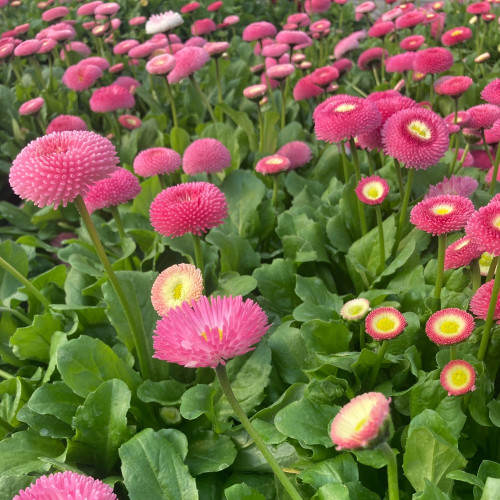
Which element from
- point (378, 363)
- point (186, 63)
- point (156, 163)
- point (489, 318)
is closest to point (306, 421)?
point (378, 363)

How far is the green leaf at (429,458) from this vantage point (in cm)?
118

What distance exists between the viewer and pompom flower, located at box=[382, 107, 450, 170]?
5.39 ft

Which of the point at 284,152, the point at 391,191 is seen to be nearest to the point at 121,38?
the point at 284,152

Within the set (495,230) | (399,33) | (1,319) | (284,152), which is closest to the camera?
(495,230)

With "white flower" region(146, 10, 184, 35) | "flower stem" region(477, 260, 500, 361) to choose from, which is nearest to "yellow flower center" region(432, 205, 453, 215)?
"flower stem" region(477, 260, 500, 361)

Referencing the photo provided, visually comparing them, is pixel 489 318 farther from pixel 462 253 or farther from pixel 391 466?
pixel 391 466

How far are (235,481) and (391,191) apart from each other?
4.14 feet

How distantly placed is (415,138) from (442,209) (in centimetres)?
30

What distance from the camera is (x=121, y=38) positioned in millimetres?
5562

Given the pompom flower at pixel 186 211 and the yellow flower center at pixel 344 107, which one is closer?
the pompom flower at pixel 186 211

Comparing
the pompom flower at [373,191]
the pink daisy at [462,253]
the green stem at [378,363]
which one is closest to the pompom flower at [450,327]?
the green stem at [378,363]

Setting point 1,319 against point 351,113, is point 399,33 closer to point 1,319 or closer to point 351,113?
point 351,113

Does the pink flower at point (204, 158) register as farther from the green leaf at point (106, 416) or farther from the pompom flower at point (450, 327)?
the pompom flower at point (450, 327)

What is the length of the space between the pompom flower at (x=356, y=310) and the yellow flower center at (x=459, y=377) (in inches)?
10.6
